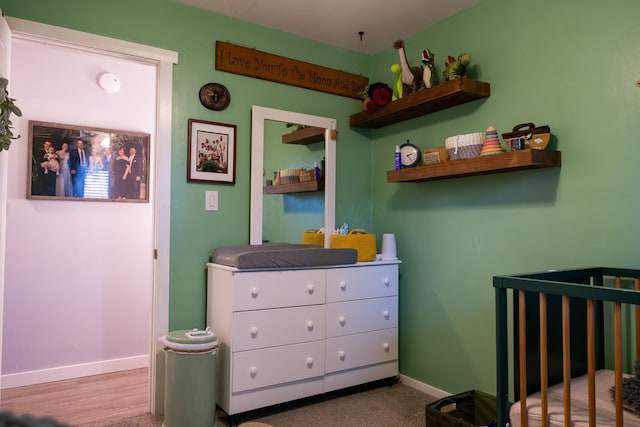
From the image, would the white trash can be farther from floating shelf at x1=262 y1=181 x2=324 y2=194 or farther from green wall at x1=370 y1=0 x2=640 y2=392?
green wall at x1=370 y1=0 x2=640 y2=392

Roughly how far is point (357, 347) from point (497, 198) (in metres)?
1.20

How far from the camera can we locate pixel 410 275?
301cm

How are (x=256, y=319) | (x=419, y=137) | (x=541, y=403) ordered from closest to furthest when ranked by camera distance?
(x=541, y=403)
(x=256, y=319)
(x=419, y=137)

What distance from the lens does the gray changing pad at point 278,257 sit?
2332 mm

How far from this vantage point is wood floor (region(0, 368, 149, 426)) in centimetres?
252

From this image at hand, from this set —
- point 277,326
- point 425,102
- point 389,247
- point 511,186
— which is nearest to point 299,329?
point 277,326

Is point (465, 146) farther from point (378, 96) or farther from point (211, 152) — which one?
point (211, 152)

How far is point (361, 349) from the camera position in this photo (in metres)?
2.75

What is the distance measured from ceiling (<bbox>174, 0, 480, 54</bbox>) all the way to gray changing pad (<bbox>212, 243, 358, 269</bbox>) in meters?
1.41

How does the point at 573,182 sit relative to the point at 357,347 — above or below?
above

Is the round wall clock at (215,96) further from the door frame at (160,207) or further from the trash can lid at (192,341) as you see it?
the trash can lid at (192,341)

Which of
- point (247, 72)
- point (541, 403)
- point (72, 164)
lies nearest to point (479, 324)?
point (541, 403)

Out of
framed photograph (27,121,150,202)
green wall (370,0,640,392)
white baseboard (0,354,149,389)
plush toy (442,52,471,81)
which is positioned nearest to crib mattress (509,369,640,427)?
green wall (370,0,640,392)

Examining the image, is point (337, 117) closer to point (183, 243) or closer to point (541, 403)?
point (183, 243)
